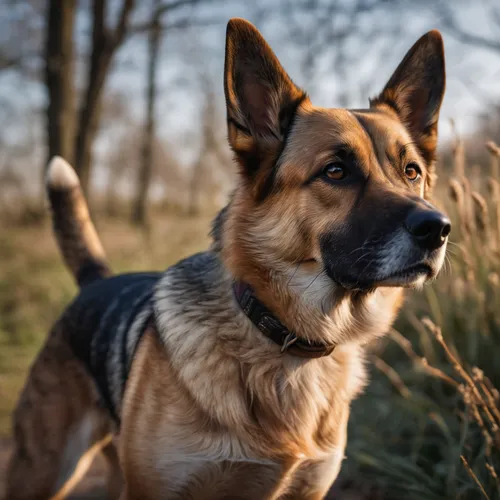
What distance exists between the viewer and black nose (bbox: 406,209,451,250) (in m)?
1.78

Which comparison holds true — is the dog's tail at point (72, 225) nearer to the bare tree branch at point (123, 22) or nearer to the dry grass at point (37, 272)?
the dry grass at point (37, 272)

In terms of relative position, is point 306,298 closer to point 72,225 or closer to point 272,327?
point 272,327

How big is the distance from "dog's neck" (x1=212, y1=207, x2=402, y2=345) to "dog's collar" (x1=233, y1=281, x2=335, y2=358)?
21 mm

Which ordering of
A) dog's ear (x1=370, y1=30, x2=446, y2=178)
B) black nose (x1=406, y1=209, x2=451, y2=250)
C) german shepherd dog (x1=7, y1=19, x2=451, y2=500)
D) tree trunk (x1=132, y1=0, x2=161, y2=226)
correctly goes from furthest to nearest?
tree trunk (x1=132, y1=0, x2=161, y2=226) < dog's ear (x1=370, y1=30, x2=446, y2=178) < german shepherd dog (x1=7, y1=19, x2=451, y2=500) < black nose (x1=406, y1=209, x2=451, y2=250)

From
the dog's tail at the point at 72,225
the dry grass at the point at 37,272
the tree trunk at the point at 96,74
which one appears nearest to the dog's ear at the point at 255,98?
the dog's tail at the point at 72,225

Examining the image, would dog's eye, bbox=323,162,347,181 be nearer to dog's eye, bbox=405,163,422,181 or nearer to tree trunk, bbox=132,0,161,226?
dog's eye, bbox=405,163,422,181

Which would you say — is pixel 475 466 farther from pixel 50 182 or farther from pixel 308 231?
pixel 50 182

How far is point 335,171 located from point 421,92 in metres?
0.86

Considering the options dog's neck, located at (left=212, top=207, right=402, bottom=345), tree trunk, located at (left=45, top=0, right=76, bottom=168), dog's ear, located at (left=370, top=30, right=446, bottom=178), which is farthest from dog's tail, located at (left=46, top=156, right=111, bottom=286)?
tree trunk, located at (left=45, top=0, right=76, bottom=168)

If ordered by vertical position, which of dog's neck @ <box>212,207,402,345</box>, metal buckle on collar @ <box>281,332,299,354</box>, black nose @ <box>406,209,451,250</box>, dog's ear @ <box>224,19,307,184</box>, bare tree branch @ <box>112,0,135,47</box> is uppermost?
bare tree branch @ <box>112,0,135,47</box>

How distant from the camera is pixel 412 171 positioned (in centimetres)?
235

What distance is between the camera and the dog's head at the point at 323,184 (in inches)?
74.1

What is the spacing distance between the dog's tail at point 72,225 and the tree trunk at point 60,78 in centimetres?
505

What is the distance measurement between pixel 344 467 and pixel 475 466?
977 mm
